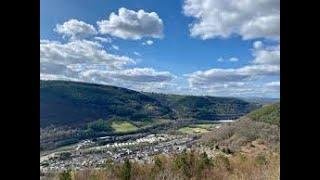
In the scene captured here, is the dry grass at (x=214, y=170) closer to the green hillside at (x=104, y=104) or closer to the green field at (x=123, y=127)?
the green field at (x=123, y=127)

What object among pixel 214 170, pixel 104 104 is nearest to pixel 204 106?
pixel 104 104

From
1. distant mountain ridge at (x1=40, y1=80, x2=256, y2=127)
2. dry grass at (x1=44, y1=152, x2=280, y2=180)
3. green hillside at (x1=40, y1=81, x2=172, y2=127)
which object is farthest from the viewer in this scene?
dry grass at (x1=44, y1=152, x2=280, y2=180)

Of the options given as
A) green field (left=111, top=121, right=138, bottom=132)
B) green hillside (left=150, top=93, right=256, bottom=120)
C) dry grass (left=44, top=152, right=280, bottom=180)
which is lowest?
dry grass (left=44, top=152, right=280, bottom=180)

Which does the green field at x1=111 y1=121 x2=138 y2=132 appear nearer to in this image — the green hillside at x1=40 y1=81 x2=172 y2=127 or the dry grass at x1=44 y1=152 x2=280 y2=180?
the green hillside at x1=40 y1=81 x2=172 y2=127

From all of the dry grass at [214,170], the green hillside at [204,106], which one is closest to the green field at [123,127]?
the green hillside at [204,106]

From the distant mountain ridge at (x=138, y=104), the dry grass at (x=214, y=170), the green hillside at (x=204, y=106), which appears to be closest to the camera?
the distant mountain ridge at (x=138, y=104)

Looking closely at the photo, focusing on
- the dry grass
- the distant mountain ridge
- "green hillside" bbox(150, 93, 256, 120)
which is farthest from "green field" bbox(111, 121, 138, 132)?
the dry grass
